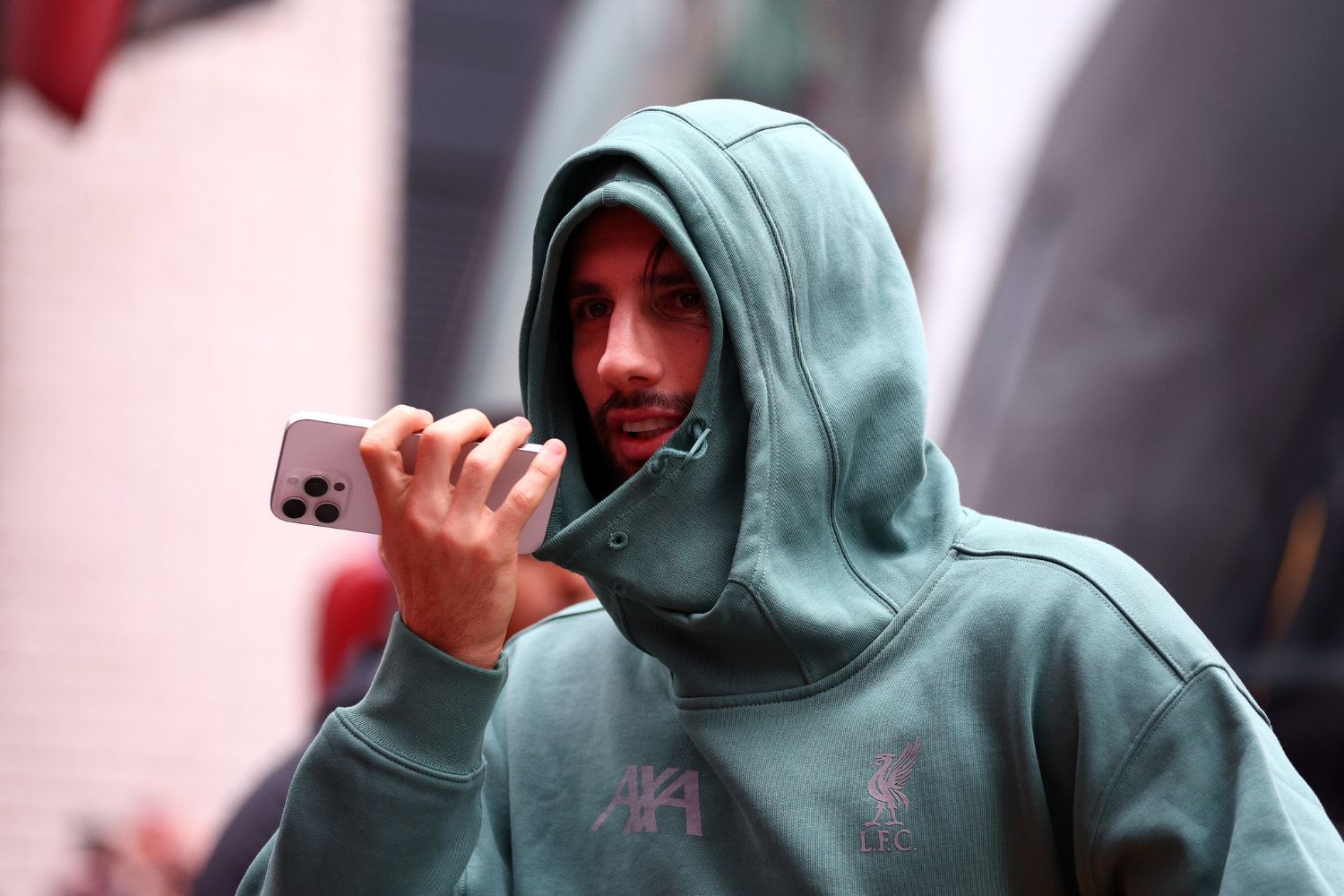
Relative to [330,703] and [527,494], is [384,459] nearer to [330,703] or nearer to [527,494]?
[527,494]

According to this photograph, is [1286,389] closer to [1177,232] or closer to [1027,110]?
[1177,232]

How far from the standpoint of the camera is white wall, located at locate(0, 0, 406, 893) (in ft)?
13.9

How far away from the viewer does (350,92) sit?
4582 millimetres

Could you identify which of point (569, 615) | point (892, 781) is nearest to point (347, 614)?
point (569, 615)

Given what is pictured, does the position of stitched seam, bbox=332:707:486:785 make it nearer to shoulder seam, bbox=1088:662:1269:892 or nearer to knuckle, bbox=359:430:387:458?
knuckle, bbox=359:430:387:458

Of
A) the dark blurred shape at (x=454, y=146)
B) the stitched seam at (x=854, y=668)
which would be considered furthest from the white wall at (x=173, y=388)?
the stitched seam at (x=854, y=668)

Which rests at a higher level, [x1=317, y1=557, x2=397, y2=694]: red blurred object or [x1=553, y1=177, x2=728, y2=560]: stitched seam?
[x1=553, y1=177, x2=728, y2=560]: stitched seam

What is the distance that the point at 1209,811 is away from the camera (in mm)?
993

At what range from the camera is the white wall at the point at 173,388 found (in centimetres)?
425

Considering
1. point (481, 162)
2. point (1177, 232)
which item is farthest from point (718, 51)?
point (1177, 232)

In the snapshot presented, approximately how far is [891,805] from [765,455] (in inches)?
11.7

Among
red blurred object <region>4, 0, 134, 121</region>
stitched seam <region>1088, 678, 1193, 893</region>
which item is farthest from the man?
red blurred object <region>4, 0, 134, 121</region>

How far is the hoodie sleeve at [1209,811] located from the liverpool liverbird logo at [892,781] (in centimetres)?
15

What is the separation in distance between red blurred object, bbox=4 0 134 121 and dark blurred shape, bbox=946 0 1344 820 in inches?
108
